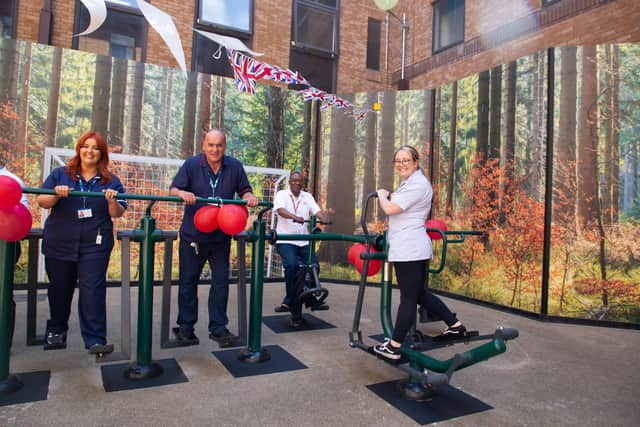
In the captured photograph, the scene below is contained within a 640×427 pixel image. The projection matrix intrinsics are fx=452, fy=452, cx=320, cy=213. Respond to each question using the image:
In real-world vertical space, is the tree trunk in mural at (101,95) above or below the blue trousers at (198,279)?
above

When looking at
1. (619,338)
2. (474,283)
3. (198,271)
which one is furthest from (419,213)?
(474,283)

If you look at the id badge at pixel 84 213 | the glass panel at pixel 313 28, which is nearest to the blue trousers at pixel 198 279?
the id badge at pixel 84 213

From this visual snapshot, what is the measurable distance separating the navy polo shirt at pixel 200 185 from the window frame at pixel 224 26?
5.87 m

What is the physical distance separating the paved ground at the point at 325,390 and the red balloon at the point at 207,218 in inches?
40.5

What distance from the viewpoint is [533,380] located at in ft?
10.8

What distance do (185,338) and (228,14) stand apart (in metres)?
7.13

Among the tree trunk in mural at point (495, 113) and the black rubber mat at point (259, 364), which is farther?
the tree trunk in mural at point (495, 113)

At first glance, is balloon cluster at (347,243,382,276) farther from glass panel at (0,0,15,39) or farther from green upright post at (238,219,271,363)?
glass panel at (0,0,15,39)

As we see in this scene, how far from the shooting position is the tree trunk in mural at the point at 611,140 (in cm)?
497

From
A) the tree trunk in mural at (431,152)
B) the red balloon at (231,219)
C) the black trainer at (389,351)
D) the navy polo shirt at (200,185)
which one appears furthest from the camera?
the tree trunk in mural at (431,152)

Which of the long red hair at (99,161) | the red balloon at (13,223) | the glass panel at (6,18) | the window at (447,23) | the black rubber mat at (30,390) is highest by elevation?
the window at (447,23)

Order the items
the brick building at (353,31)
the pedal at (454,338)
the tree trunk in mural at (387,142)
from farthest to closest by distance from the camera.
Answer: the tree trunk in mural at (387,142) < the brick building at (353,31) < the pedal at (454,338)

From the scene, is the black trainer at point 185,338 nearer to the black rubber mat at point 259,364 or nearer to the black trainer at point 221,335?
the black trainer at point 221,335

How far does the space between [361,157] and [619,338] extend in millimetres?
4324
